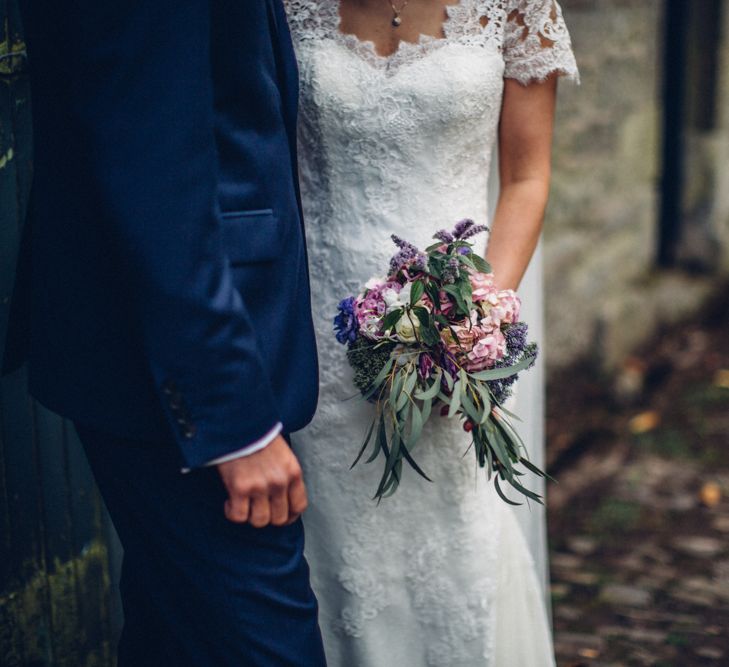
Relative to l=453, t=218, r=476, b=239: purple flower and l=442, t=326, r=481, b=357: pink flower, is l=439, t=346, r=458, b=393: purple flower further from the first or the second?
l=453, t=218, r=476, b=239: purple flower

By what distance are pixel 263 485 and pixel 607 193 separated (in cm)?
398

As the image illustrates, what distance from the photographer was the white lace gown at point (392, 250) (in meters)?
2.20

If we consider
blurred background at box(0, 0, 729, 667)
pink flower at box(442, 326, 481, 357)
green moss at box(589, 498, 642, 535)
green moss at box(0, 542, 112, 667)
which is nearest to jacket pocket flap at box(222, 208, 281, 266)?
pink flower at box(442, 326, 481, 357)

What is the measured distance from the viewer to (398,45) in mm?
2217

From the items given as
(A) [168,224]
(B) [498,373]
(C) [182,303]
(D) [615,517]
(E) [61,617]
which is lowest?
(D) [615,517]

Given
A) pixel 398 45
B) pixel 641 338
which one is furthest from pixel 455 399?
pixel 641 338

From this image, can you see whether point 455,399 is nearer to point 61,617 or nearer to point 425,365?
point 425,365

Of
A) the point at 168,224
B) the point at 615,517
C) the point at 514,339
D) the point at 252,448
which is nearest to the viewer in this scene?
the point at 168,224

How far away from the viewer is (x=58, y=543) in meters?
2.71

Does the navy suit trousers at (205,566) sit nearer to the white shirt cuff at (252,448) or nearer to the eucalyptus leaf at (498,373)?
the white shirt cuff at (252,448)

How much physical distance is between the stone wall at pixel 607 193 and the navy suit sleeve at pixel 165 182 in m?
3.44

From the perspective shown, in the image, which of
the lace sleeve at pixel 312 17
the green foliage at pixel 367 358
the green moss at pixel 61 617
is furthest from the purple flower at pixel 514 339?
the green moss at pixel 61 617

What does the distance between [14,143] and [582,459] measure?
3.07 metres

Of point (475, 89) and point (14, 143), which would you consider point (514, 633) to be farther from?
point (14, 143)
